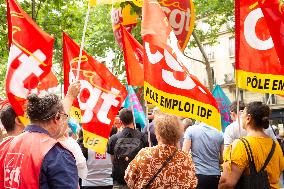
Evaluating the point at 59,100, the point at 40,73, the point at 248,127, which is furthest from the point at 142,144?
the point at 59,100

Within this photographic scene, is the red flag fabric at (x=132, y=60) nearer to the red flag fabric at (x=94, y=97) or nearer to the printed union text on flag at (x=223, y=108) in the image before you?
the red flag fabric at (x=94, y=97)

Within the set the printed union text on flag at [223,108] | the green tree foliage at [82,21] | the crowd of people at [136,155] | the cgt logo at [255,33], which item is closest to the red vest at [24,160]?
the crowd of people at [136,155]

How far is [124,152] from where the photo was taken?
6750 mm

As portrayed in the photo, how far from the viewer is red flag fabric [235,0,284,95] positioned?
505cm

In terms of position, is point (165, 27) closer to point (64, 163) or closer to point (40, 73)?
point (40, 73)

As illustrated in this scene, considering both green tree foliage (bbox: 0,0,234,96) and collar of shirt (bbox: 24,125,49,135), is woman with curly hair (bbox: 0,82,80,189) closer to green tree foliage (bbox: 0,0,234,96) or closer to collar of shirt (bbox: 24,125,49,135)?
collar of shirt (bbox: 24,125,49,135)

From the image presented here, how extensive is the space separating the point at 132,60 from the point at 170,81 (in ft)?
7.36

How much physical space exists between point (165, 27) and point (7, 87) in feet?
5.76

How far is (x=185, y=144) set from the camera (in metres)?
7.12

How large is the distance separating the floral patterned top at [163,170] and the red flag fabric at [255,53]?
1.11 meters

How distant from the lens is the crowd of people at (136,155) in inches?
126

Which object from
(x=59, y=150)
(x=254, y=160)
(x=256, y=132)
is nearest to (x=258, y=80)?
(x=256, y=132)

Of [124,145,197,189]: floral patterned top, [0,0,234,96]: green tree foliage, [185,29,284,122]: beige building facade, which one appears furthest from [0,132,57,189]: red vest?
[185,29,284,122]: beige building facade

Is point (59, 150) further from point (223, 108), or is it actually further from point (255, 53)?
point (223, 108)
